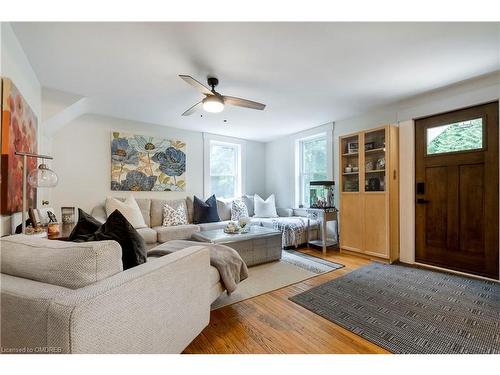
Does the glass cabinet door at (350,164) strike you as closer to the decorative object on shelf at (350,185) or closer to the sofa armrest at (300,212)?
the decorative object on shelf at (350,185)

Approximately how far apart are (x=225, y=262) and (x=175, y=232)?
5.69 feet

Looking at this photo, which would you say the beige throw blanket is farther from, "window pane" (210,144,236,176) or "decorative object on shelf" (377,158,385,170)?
"window pane" (210,144,236,176)

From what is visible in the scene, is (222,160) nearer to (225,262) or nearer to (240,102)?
(240,102)

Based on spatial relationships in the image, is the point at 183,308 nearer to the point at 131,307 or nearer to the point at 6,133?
the point at 131,307

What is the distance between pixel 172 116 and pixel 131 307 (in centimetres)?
328

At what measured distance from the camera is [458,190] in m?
2.73

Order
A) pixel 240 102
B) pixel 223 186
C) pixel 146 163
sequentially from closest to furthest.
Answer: pixel 240 102 < pixel 146 163 < pixel 223 186

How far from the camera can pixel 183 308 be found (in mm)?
1279

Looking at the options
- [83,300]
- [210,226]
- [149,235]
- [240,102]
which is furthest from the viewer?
[210,226]

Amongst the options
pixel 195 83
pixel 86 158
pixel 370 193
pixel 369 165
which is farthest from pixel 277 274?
pixel 86 158

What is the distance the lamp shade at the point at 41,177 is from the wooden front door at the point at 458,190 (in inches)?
160

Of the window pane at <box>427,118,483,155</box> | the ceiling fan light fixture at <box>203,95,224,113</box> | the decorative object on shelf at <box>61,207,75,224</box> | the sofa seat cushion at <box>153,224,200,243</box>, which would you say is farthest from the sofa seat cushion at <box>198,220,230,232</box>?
the window pane at <box>427,118,483,155</box>

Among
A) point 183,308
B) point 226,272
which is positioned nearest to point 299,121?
point 226,272

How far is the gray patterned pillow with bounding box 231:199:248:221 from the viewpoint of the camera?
4434mm
